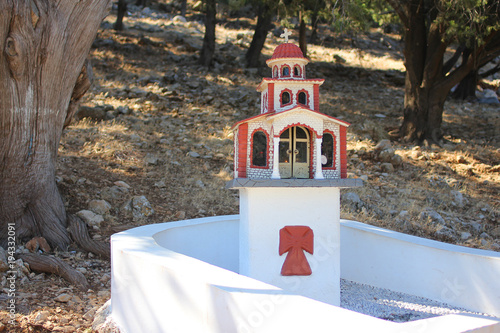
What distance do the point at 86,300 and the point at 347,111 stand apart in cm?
1164

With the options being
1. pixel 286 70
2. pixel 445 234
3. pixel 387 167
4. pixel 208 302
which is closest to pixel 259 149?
pixel 286 70

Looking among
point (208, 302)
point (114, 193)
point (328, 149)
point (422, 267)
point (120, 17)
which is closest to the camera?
point (208, 302)

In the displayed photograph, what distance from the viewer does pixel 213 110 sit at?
14.4 meters

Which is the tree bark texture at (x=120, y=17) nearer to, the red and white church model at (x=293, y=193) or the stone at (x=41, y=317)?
the red and white church model at (x=293, y=193)

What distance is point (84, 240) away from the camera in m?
6.88

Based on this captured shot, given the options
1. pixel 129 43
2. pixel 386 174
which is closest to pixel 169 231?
pixel 386 174

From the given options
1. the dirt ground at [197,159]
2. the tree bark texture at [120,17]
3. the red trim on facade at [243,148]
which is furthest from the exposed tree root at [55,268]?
the tree bark texture at [120,17]

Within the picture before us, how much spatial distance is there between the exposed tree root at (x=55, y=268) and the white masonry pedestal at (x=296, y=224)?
7.17ft

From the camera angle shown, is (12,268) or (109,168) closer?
(12,268)

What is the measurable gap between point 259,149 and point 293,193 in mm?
690

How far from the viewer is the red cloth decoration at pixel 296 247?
5.49 m

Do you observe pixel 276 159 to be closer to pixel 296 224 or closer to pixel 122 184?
pixel 296 224

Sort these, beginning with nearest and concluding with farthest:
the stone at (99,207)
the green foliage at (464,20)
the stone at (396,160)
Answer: the stone at (99,207)
the green foliage at (464,20)
the stone at (396,160)

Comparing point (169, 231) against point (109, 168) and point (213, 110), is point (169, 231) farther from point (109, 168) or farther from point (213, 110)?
point (213, 110)
